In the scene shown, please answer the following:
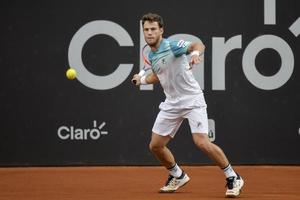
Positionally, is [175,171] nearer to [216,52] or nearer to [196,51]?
[196,51]

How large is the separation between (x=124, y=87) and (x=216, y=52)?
1339 mm

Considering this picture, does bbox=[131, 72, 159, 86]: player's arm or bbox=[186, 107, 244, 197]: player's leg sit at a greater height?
bbox=[131, 72, 159, 86]: player's arm

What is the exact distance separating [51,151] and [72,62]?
1.25 metres

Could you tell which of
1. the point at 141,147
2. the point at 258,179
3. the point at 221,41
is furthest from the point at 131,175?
the point at 221,41

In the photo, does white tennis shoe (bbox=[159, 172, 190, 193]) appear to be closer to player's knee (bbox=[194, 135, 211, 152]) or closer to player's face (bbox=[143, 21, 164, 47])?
player's knee (bbox=[194, 135, 211, 152])

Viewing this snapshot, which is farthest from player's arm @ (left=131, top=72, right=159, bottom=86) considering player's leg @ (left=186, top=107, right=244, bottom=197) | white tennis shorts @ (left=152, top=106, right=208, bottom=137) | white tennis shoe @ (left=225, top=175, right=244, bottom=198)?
white tennis shoe @ (left=225, top=175, right=244, bottom=198)

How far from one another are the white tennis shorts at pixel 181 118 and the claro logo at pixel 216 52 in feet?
9.03

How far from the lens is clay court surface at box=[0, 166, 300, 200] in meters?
7.26

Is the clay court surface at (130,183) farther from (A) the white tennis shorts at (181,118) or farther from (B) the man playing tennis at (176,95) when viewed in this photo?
(A) the white tennis shorts at (181,118)

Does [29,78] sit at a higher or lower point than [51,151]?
higher

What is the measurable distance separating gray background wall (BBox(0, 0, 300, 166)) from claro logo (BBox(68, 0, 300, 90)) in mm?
19

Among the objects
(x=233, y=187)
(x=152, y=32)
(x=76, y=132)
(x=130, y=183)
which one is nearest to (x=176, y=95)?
(x=152, y=32)

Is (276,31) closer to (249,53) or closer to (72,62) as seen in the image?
(249,53)

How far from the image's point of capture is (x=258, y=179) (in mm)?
9023
